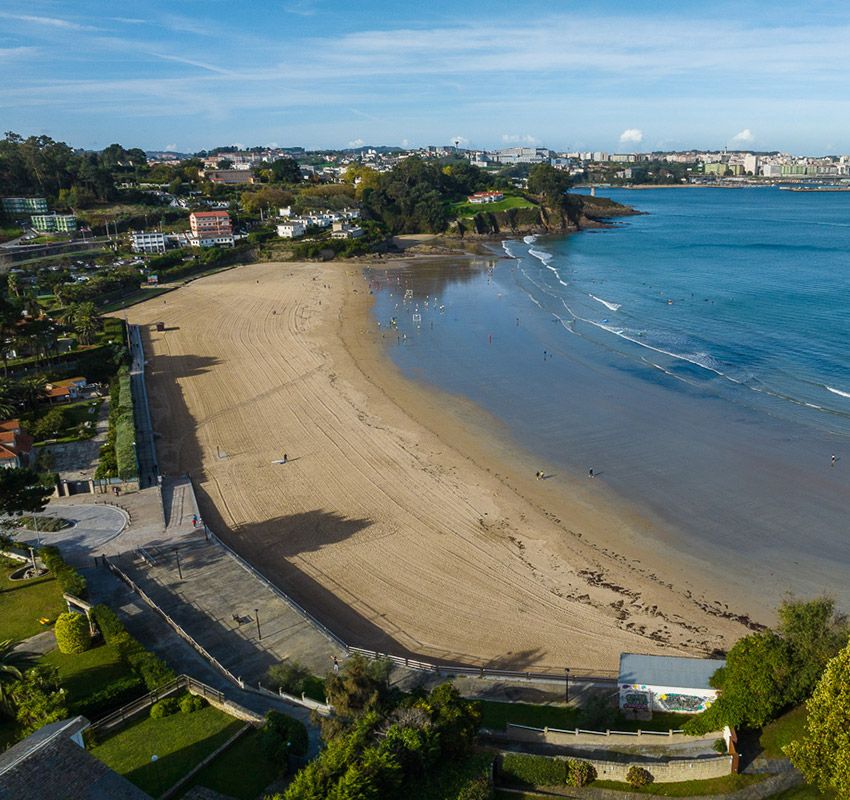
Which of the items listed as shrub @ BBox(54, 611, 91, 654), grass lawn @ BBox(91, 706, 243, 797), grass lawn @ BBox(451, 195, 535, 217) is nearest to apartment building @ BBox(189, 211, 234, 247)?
grass lawn @ BBox(451, 195, 535, 217)

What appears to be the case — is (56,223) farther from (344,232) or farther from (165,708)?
(165,708)

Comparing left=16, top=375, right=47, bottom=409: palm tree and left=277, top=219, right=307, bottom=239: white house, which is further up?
left=277, top=219, right=307, bottom=239: white house

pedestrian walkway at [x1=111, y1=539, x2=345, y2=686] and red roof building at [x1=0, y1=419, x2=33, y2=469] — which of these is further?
red roof building at [x1=0, y1=419, x2=33, y2=469]

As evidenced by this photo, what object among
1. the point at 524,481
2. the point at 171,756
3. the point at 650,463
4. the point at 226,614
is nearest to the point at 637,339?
the point at 650,463

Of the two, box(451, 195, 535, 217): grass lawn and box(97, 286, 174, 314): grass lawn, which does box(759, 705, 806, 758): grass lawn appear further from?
box(451, 195, 535, 217): grass lawn

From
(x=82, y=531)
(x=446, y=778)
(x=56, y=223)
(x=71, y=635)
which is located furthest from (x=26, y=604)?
(x=56, y=223)

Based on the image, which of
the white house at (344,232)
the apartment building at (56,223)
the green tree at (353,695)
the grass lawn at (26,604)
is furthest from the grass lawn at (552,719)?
the apartment building at (56,223)
